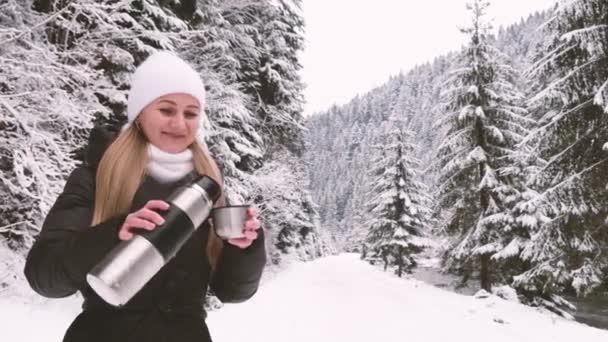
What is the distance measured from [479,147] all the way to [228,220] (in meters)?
20.8

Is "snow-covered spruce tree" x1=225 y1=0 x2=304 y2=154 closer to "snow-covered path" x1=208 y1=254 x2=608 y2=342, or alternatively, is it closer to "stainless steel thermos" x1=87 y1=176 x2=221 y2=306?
"snow-covered path" x1=208 y1=254 x2=608 y2=342

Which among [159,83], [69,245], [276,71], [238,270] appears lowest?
[238,270]

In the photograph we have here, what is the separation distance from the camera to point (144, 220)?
1370mm

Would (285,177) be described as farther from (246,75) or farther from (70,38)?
(70,38)

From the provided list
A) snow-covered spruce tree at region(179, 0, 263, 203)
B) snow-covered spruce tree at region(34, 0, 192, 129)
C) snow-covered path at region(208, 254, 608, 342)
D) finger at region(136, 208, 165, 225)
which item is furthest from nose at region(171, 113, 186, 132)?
snow-covered spruce tree at region(179, 0, 263, 203)

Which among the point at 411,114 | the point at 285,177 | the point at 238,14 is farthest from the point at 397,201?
the point at 411,114

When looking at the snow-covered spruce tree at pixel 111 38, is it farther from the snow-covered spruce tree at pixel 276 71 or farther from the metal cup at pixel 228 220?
the snow-covered spruce tree at pixel 276 71

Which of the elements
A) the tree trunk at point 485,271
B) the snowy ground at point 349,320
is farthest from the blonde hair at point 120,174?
the tree trunk at point 485,271

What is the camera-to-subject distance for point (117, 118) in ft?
29.3

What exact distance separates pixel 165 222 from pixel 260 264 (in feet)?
2.08

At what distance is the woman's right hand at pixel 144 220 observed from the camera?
137 cm

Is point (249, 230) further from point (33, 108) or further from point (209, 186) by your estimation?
point (33, 108)

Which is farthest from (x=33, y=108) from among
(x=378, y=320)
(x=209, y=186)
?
(x=378, y=320)

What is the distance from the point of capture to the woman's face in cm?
192
